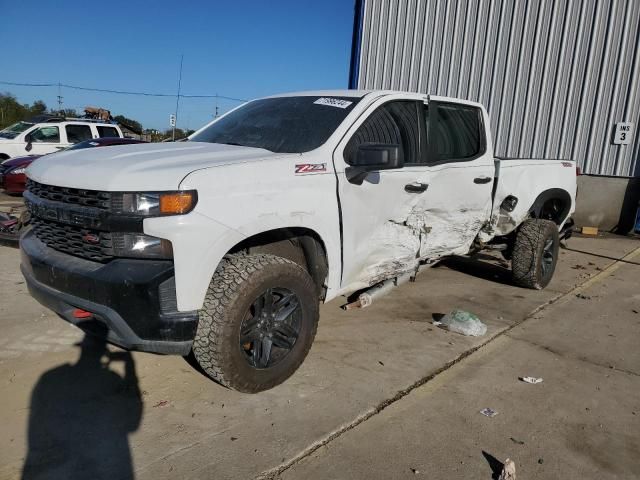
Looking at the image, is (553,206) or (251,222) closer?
(251,222)

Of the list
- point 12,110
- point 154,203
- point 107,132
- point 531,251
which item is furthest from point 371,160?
point 12,110

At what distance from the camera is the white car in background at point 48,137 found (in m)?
13.9

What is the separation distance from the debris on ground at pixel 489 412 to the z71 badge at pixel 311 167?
175cm

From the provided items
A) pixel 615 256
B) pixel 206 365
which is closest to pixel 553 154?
pixel 615 256

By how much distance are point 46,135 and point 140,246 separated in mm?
13566

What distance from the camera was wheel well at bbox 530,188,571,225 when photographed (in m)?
5.66

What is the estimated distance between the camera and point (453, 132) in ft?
15.2

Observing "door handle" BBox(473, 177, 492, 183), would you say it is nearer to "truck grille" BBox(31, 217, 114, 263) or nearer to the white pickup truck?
the white pickup truck

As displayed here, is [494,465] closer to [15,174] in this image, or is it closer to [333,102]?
[333,102]

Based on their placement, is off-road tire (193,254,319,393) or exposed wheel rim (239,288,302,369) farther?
exposed wheel rim (239,288,302,369)

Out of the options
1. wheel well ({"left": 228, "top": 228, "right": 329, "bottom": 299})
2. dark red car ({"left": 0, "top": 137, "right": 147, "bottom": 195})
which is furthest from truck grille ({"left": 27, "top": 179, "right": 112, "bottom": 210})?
dark red car ({"left": 0, "top": 137, "right": 147, "bottom": 195})

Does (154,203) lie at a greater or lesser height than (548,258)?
greater

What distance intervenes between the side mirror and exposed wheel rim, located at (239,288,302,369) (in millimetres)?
898

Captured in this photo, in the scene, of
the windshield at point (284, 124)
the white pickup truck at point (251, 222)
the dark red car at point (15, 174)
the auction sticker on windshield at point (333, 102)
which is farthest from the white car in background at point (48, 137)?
the auction sticker on windshield at point (333, 102)
